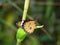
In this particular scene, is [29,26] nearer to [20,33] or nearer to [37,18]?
[20,33]

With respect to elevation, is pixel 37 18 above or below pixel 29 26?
below

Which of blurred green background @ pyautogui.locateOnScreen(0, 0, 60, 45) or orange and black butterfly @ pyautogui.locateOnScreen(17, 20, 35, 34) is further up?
orange and black butterfly @ pyautogui.locateOnScreen(17, 20, 35, 34)

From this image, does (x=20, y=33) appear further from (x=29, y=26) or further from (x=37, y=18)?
(x=37, y=18)

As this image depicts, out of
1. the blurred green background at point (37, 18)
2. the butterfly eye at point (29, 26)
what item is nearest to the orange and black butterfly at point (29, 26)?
the butterfly eye at point (29, 26)

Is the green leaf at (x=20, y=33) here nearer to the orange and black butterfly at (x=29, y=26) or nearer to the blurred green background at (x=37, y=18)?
the orange and black butterfly at (x=29, y=26)

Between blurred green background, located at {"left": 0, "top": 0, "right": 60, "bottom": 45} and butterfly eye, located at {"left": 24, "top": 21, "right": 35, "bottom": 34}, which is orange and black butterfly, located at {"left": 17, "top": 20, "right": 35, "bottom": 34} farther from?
blurred green background, located at {"left": 0, "top": 0, "right": 60, "bottom": 45}

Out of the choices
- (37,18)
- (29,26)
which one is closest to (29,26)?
(29,26)

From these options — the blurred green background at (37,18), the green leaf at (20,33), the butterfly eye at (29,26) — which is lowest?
the blurred green background at (37,18)

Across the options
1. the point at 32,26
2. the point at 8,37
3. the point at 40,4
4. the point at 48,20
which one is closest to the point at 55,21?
the point at 48,20

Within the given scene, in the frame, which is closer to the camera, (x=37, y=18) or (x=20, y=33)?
(x=20, y=33)

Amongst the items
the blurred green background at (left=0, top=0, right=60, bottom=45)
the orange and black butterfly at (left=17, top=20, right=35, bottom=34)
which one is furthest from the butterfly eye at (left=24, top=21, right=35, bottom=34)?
the blurred green background at (left=0, top=0, right=60, bottom=45)
